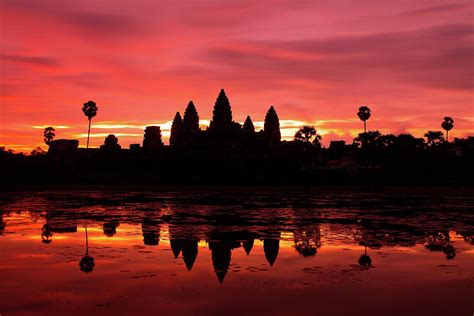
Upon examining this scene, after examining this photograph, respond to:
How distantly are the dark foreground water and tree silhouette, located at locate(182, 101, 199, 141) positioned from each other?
94932 mm

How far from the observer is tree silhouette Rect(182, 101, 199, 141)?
119312mm

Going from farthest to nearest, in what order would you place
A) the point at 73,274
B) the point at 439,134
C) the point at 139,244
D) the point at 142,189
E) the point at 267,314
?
the point at 439,134 < the point at 142,189 < the point at 139,244 < the point at 73,274 < the point at 267,314

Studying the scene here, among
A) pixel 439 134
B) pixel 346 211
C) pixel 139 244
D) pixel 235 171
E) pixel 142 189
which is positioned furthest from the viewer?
pixel 439 134

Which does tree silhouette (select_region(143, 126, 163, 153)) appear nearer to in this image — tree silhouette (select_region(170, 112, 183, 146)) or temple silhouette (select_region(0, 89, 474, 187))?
tree silhouette (select_region(170, 112, 183, 146))

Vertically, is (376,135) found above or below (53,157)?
above

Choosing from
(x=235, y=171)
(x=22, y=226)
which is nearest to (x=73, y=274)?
(x=22, y=226)

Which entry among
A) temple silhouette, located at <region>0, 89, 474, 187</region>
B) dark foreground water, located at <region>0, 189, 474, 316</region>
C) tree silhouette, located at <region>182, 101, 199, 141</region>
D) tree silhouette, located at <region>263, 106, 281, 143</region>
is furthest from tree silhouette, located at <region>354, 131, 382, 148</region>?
dark foreground water, located at <region>0, 189, 474, 316</region>

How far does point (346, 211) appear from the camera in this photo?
3031 centimetres

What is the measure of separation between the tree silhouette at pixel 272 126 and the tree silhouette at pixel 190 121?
52.5 ft

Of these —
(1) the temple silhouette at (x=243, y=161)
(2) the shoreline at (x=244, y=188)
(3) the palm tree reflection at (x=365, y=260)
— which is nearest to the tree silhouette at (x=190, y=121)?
(1) the temple silhouette at (x=243, y=161)

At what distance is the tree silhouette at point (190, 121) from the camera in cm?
11931

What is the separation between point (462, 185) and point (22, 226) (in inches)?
2019

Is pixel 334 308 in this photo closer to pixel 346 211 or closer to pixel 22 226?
pixel 22 226

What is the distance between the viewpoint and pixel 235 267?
13352mm
